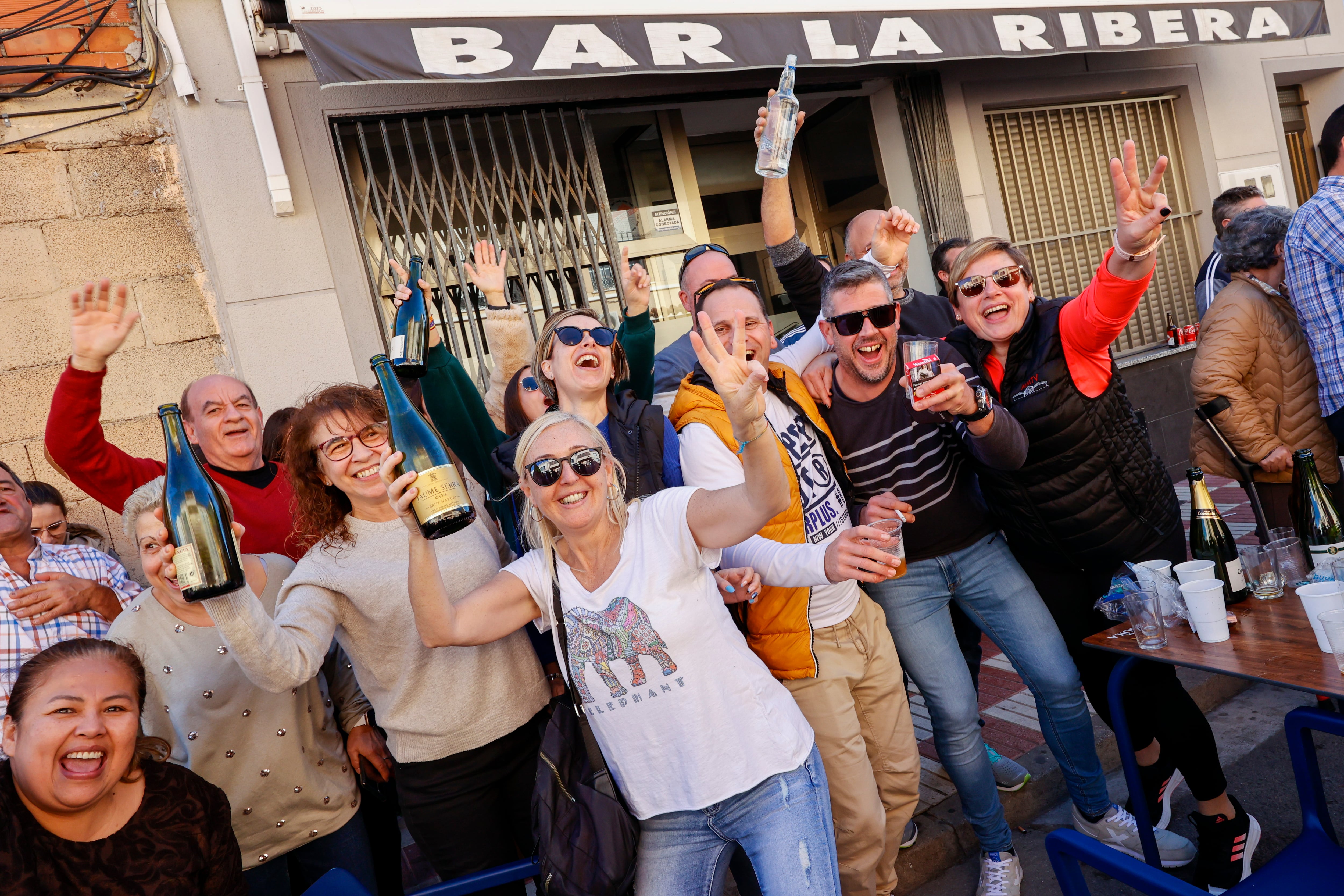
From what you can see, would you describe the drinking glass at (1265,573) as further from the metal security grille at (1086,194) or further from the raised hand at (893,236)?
the metal security grille at (1086,194)

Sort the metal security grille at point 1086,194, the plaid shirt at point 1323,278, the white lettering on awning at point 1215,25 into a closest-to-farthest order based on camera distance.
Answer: the plaid shirt at point 1323,278 → the white lettering on awning at point 1215,25 → the metal security grille at point 1086,194

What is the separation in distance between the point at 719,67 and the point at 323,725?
3.68 m

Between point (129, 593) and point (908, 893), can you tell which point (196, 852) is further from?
point (908, 893)

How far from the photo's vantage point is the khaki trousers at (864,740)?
2172mm

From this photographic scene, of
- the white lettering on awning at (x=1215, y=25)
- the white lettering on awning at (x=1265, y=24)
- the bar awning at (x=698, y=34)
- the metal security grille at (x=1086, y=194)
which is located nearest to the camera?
the bar awning at (x=698, y=34)

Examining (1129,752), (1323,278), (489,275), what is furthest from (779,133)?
(1129,752)

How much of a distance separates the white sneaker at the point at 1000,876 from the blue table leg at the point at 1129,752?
362mm

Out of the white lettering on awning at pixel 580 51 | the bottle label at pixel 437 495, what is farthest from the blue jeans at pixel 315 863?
the white lettering on awning at pixel 580 51

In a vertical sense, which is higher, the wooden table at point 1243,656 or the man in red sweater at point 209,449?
the man in red sweater at point 209,449

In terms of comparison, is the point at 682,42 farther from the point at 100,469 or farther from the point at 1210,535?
the point at 1210,535

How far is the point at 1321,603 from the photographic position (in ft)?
6.06

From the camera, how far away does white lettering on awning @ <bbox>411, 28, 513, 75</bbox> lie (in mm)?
3938

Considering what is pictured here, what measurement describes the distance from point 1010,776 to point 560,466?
86.4 inches

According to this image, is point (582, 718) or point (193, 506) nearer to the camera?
point (582, 718)
